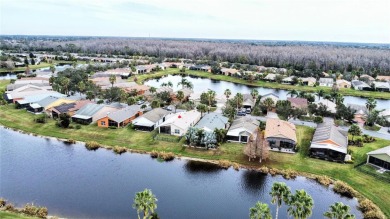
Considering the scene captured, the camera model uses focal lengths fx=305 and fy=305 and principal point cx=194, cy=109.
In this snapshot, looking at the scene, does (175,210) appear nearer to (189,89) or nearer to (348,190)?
(348,190)

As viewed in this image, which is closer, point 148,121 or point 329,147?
point 329,147

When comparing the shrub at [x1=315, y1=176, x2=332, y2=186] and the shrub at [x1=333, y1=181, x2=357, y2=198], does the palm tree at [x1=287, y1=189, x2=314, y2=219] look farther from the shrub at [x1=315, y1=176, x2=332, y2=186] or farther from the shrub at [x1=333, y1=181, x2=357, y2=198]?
the shrub at [x1=315, y1=176, x2=332, y2=186]

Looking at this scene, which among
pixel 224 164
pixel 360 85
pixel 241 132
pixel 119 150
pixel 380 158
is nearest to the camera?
pixel 380 158

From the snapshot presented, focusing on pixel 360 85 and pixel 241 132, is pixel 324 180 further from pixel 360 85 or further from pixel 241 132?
pixel 360 85

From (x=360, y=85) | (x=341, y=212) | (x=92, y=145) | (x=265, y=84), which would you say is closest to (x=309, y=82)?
(x=265, y=84)

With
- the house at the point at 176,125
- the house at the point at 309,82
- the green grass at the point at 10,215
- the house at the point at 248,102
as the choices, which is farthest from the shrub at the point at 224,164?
the house at the point at 309,82

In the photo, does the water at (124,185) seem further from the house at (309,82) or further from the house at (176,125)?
the house at (309,82)

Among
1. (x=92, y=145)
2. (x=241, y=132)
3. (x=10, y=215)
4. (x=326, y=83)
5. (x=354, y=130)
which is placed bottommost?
(x=10, y=215)
